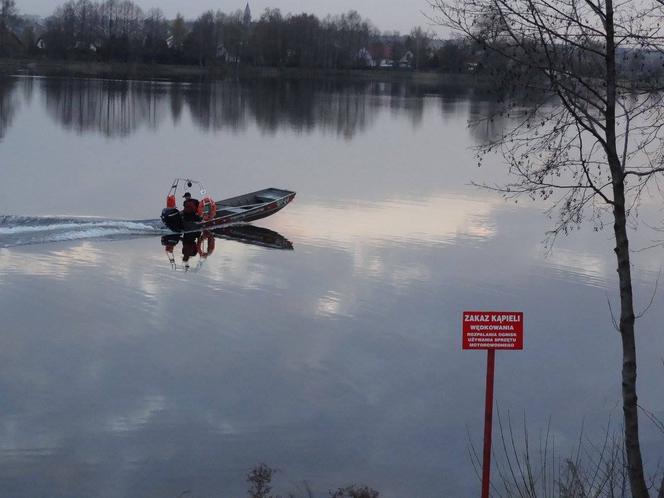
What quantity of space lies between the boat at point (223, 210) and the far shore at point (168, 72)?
80864mm

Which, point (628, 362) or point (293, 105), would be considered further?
point (293, 105)

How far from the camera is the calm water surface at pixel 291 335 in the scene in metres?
12.6

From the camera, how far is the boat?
2705 cm

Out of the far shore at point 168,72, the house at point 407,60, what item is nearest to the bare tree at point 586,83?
the far shore at point 168,72

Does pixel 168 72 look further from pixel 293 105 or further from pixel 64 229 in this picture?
pixel 64 229

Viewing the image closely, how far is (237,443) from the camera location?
12.9m

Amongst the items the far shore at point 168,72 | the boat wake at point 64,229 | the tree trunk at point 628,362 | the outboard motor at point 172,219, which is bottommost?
the boat wake at point 64,229

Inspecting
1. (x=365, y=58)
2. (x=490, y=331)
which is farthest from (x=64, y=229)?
(x=365, y=58)

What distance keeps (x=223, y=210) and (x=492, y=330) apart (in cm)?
2121

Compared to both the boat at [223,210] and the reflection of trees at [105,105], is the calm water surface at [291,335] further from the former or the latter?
the reflection of trees at [105,105]

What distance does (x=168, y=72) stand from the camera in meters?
119

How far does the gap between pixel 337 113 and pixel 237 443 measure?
55.6 m

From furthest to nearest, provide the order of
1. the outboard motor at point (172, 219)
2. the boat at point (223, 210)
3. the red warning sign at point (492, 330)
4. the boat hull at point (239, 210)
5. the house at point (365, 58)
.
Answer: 1. the house at point (365, 58)
2. the boat at point (223, 210)
3. the boat hull at point (239, 210)
4. the outboard motor at point (172, 219)
5. the red warning sign at point (492, 330)

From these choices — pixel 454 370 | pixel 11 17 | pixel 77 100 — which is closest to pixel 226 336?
pixel 454 370
